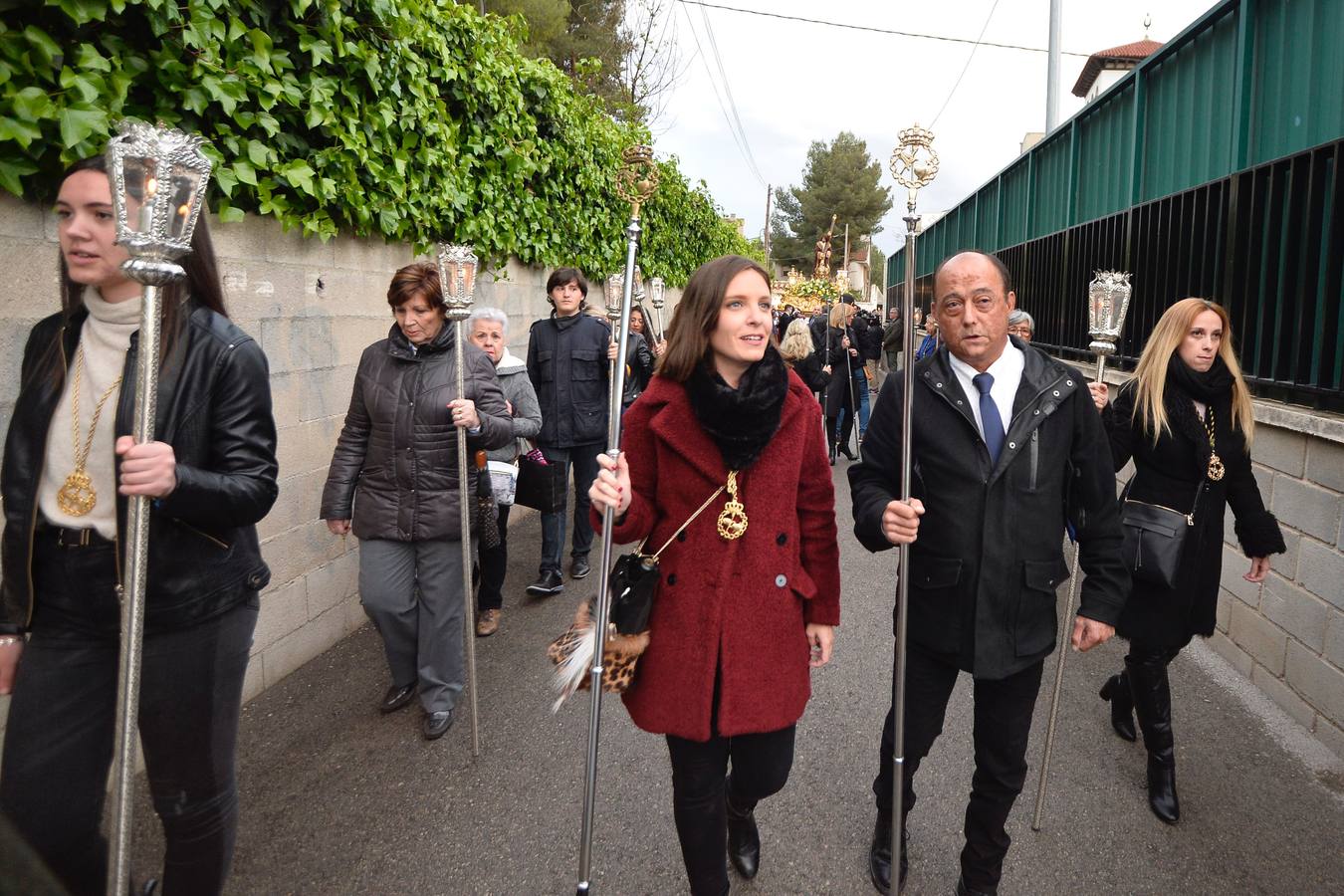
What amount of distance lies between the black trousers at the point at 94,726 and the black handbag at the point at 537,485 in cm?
340

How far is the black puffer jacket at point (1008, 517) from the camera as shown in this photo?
2.64 m

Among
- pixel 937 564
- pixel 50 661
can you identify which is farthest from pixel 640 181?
pixel 50 661

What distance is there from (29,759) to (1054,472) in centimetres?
281

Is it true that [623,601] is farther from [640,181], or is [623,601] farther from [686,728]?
[640,181]

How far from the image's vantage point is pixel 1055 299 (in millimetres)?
10336

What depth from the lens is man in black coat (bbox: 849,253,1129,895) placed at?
104 inches

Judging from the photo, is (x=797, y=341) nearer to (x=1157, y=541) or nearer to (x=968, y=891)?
(x=1157, y=541)

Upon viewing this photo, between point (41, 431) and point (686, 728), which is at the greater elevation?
point (41, 431)

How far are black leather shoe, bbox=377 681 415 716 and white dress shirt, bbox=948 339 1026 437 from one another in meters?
3.05

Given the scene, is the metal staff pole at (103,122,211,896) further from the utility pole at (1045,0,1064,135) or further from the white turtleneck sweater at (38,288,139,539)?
the utility pole at (1045,0,1064,135)

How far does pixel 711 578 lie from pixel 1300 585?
349cm

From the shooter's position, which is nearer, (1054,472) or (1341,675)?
(1054,472)

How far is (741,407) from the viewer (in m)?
2.45

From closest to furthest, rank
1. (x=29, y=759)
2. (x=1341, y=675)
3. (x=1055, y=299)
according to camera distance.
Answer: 1. (x=29, y=759)
2. (x=1341, y=675)
3. (x=1055, y=299)
